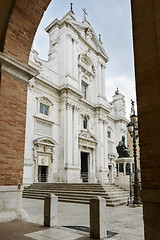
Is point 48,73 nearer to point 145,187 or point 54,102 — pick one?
point 54,102

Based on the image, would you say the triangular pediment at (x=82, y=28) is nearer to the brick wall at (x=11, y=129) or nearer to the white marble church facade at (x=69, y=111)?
the white marble church facade at (x=69, y=111)

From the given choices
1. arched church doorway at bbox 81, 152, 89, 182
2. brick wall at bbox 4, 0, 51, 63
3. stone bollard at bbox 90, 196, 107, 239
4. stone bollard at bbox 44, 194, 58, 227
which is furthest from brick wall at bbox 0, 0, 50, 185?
arched church doorway at bbox 81, 152, 89, 182

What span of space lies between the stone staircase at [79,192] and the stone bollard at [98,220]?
6.20 m

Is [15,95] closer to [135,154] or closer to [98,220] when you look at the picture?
[98,220]

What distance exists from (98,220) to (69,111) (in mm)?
18648

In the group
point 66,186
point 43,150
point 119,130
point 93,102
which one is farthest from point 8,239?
point 119,130

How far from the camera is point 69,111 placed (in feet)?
75.4

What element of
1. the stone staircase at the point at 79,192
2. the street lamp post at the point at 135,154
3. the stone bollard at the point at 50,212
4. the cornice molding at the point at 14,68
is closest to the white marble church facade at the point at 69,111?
the stone staircase at the point at 79,192

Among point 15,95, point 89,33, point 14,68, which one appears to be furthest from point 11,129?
point 89,33

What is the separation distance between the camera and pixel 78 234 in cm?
476

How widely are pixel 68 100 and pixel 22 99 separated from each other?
16278 millimetres

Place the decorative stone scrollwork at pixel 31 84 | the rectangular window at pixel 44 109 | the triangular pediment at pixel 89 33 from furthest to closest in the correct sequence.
A: the triangular pediment at pixel 89 33 → the rectangular window at pixel 44 109 → the decorative stone scrollwork at pixel 31 84

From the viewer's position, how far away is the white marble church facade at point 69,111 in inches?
800

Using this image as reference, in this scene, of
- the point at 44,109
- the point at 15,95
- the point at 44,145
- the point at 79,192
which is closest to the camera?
the point at 15,95
